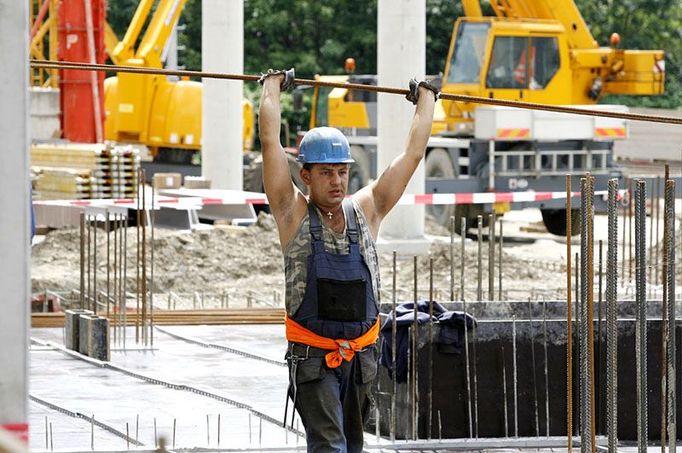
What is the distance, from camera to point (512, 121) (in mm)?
24125

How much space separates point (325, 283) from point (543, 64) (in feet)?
63.6

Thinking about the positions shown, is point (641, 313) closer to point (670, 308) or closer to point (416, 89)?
point (670, 308)

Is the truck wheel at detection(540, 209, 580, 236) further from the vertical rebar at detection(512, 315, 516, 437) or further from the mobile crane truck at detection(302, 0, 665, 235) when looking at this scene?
the vertical rebar at detection(512, 315, 516, 437)

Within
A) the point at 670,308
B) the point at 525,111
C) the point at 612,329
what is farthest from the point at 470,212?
the point at 612,329

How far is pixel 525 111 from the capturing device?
24266 millimetres

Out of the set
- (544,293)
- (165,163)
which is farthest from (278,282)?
(165,163)

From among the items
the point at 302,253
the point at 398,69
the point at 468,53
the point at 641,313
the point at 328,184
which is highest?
the point at 468,53

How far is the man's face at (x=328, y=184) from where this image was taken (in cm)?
659

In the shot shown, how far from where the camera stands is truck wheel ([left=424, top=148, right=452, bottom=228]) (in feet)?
82.8

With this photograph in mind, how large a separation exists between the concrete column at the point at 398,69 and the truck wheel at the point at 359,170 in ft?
20.3

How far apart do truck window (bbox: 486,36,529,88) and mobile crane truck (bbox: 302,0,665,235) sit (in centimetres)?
2

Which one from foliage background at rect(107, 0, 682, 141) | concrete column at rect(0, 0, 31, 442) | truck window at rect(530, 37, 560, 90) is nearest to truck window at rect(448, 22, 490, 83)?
truck window at rect(530, 37, 560, 90)

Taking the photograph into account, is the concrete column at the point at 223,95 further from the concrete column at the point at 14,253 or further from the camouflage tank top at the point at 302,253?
the concrete column at the point at 14,253

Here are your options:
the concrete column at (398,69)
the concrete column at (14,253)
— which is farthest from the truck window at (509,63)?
the concrete column at (14,253)
